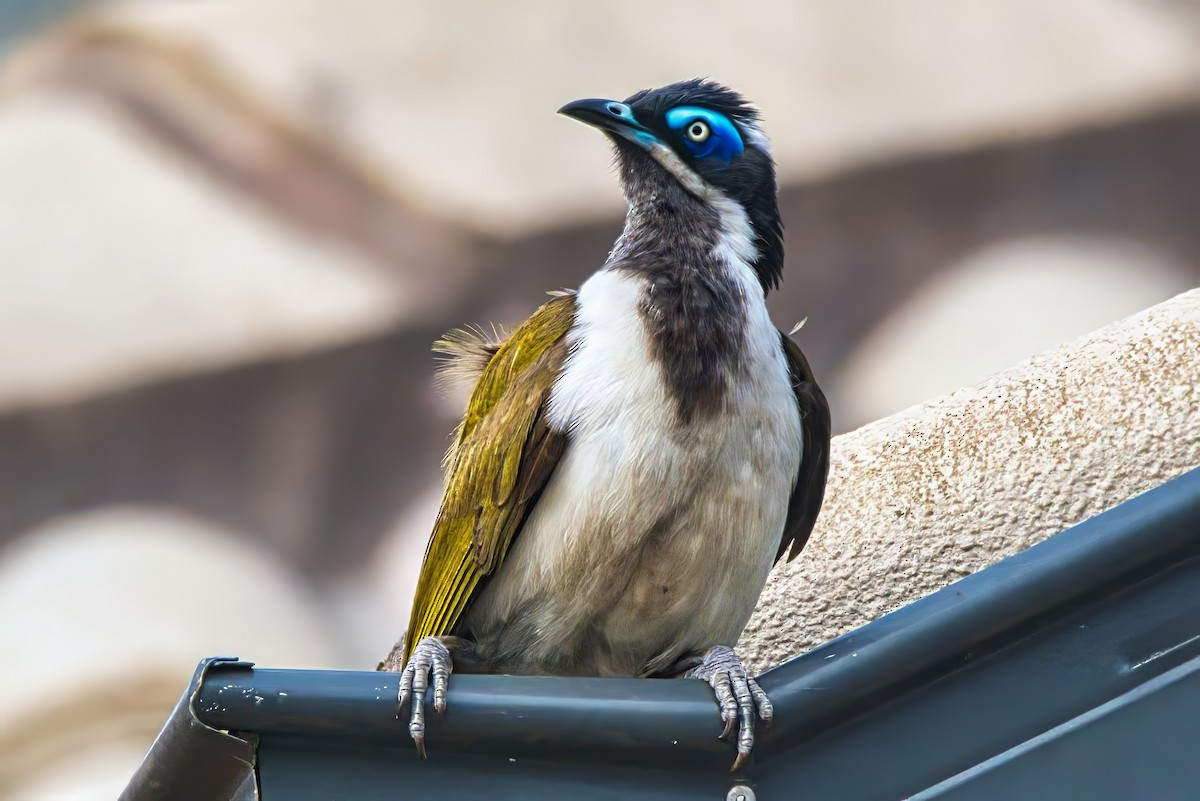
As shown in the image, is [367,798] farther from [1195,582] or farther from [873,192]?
[873,192]

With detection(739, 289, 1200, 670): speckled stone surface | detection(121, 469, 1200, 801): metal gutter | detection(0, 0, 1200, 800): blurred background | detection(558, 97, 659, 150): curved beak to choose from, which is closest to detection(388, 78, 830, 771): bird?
detection(558, 97, 659, 150): curved beak

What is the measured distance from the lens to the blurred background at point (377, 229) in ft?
20.7

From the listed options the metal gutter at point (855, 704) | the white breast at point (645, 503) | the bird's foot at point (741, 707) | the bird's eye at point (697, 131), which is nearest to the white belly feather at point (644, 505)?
the white breast at point (645, 503)

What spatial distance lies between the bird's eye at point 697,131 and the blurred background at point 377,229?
12.2ft

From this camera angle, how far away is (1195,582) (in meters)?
1.67

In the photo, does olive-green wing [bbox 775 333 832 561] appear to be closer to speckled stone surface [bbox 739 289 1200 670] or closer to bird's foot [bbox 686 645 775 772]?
speckled stone surface [bbox 739 289 1200 670]

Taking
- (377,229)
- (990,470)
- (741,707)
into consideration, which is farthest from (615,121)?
(377,229)

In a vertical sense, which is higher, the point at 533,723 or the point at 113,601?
the point at 113,601

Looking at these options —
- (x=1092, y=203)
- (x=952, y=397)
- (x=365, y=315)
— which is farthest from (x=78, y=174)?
(x=952, y=397)

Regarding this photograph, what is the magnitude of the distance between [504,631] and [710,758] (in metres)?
0.70

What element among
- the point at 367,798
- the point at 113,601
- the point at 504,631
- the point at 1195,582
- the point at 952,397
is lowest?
the point at 367,798

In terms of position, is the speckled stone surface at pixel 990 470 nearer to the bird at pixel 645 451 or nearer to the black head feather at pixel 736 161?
the bird at pixel 645 451

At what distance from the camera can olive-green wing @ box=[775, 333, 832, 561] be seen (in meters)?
2.40

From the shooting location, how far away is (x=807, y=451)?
2406 mm
